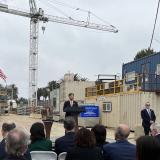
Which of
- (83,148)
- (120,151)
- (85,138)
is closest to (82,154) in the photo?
(83,148)

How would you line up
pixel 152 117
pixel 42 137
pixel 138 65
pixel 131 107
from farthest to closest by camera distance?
1. pixel 138 65
2. pixel 131 107
3. pixel 152 117
4. pixel 42 137

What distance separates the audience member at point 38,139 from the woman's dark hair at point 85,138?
3.69 ft

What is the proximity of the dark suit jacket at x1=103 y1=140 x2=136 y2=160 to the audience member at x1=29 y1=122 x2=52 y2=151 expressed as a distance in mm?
1032

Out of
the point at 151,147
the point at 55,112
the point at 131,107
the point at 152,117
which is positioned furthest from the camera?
the point at 55,112

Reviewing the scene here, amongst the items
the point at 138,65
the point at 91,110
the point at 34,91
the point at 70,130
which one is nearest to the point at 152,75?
the point at 138,65

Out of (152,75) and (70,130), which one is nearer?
(70,130)

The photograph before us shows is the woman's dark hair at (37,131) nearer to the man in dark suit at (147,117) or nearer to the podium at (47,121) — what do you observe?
the podium at (47,121)

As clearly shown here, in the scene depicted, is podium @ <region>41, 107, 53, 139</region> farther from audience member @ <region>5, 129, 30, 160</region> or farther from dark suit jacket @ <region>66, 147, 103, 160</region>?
audience member @ <region>5, 129, 30, 160</region>

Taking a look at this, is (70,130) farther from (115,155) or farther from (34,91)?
(34,91)

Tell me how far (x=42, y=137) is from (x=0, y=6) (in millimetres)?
96358

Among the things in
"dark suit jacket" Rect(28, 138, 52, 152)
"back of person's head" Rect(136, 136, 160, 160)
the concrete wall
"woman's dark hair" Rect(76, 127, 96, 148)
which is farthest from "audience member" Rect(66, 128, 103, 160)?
the concrete wall

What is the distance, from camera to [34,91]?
9050 centimetres

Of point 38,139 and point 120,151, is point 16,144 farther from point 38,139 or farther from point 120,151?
point 38,139

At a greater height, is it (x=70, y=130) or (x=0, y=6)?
(x=0, y=6)
